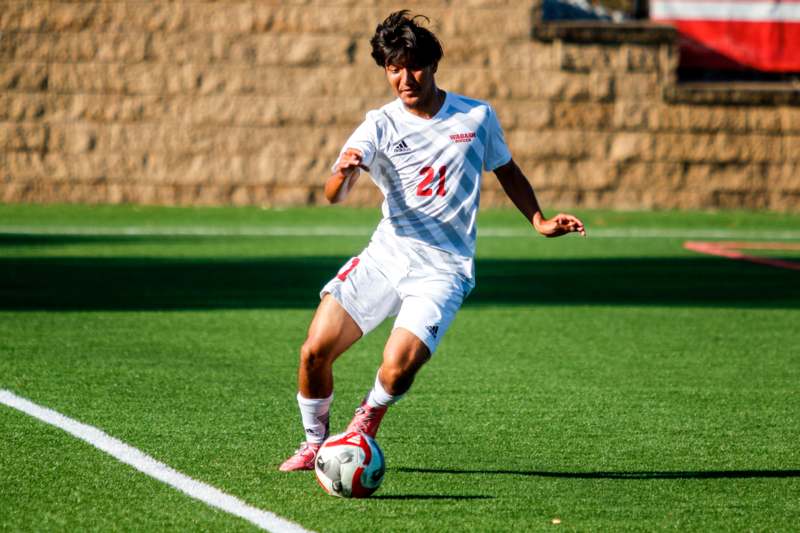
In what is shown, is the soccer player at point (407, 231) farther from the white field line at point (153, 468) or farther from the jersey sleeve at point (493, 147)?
the white field line at point (153, 468)

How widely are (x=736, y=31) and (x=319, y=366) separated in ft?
55.5

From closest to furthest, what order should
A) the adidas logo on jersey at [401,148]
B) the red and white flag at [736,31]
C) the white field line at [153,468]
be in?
the white field line at [153,468]
the adidas logo on jersey at [401,148]
the red and white flag at [736,31]

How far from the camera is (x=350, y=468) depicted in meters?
5.57

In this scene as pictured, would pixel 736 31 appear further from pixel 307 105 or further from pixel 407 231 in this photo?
pixel 407 231

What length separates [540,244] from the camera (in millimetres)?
17266

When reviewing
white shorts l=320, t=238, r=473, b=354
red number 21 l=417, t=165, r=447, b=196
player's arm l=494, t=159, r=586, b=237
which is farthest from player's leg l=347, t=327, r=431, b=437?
player's arm l=494, t=159, r=586, b=237

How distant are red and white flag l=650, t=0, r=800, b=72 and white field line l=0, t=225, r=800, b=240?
344 cm

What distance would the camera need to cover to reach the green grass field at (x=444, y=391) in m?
5.55

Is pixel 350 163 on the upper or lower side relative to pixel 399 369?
upper

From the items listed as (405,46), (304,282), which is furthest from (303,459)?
(304,282)

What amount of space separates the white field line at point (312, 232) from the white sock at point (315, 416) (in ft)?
37.1

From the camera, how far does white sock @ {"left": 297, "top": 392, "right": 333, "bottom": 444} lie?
618 cm

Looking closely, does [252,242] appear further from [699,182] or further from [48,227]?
[699,182]

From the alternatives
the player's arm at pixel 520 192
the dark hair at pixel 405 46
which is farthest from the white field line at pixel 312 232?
the dark hair at pixel 405 46
